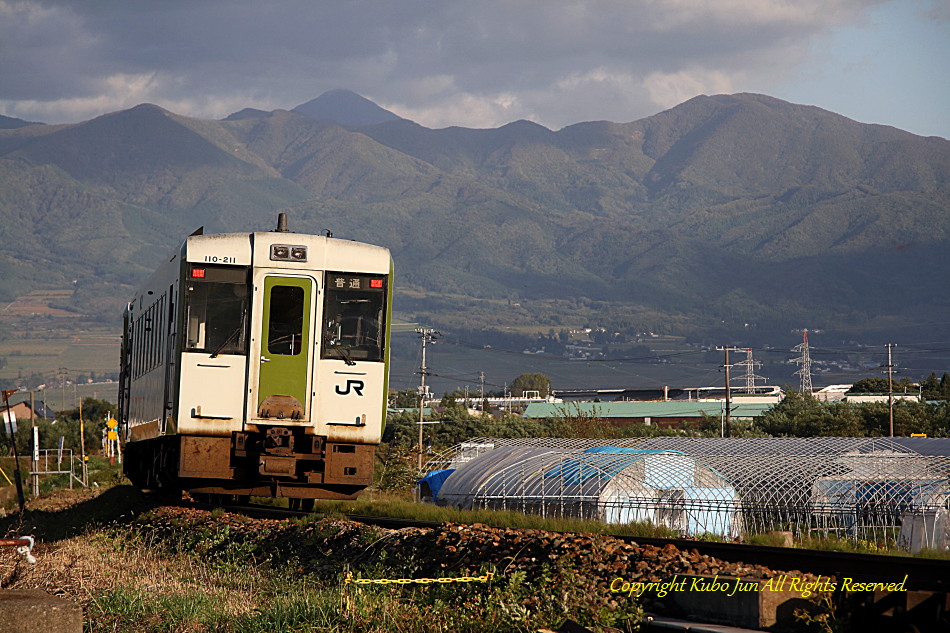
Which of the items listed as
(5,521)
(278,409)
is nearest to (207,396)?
(278,409)

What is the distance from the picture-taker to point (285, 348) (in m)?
15.9

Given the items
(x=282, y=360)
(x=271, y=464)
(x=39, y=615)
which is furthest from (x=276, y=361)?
(x=39, y=615)

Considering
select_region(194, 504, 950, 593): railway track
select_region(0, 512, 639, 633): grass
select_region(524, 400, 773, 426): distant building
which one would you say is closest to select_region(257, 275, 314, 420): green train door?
select_region(0, 512, 639, 633): grass

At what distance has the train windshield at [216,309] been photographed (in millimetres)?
15695

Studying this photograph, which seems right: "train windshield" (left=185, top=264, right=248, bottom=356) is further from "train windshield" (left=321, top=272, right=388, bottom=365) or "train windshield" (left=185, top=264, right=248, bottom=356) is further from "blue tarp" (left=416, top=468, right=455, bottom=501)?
"blue tarp" (left=416, top=468, right=455, bottom=501)

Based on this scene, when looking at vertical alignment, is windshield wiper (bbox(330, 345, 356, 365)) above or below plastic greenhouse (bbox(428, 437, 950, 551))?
above

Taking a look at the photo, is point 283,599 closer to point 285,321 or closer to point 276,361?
point 276,361

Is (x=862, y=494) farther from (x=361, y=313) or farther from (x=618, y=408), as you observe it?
(x=618, y=408)

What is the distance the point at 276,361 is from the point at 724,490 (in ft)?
43.7

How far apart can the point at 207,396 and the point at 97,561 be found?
3.32 metres

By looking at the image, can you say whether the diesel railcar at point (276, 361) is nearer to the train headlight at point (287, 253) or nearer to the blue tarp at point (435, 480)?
the train headlight at point (287, 253)

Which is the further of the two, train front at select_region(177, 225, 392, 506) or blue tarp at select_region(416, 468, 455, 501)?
blue tarp at select_region(416, 468, 455, 501)

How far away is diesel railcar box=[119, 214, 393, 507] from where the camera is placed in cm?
1565

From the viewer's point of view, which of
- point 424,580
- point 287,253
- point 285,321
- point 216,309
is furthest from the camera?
point 287,253
